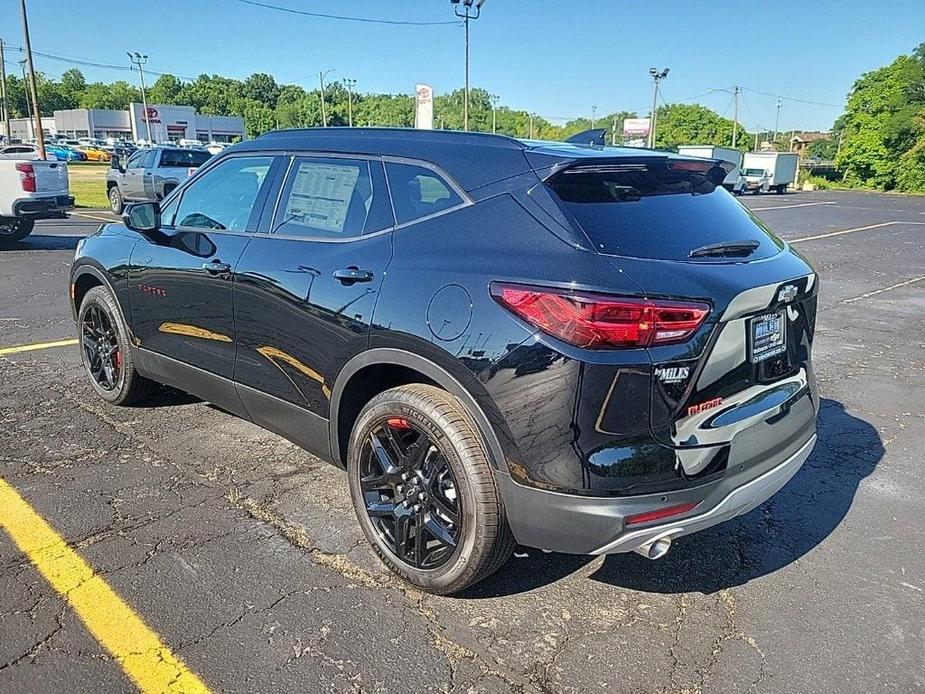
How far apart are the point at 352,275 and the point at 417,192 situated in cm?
44

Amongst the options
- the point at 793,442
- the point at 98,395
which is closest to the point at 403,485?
the point at 793,442

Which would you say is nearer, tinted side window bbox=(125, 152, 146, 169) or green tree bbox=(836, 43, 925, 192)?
tinted side window bbox=(125, 152, 146, 169)

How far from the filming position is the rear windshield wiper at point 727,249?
259 centimetres

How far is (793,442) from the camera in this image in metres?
2.86

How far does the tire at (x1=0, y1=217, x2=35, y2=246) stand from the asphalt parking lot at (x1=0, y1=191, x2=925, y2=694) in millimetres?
9964

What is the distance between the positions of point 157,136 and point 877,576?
83184 mm

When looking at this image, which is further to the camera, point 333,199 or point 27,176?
point 27,176

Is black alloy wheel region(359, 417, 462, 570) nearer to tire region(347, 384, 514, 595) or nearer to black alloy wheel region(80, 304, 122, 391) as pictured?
tire region(347, 384, 514, 595)

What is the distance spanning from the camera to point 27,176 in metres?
12.2

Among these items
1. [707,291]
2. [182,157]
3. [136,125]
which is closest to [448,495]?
[707,291]

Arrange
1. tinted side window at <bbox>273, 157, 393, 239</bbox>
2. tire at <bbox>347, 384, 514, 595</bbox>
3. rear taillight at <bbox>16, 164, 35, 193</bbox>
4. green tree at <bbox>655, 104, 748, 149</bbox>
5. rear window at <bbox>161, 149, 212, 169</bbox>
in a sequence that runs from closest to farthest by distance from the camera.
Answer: tire at <bbox>347, 384, 514, 595</bbox> < tinted side window at <bbox>273, 157, 393, 239</bbox> < rear taillight at <bbox>16, 164, 35, 193</bbox> < rear window at <bbox>161, 149, 212, 169</bbox> < green tree at <bbox>655, 104, 748, 149</bbox>

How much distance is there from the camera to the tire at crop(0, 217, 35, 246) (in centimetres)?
1274

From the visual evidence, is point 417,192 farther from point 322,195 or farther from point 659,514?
point 659,514

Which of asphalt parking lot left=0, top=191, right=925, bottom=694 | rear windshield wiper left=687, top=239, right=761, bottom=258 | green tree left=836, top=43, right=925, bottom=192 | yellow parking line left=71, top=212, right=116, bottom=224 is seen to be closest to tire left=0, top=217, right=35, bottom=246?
yellow parking line left=71, top=212, right=116, bottom=224
